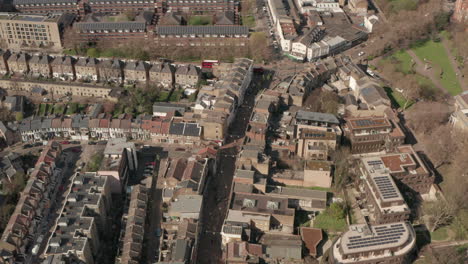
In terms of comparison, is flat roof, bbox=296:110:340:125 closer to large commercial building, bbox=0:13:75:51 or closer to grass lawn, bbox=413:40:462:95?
grass lawn, bbox=413:40:462:95

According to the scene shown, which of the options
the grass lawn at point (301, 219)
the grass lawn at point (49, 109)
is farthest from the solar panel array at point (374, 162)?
the grass lawn at point (49, 109)

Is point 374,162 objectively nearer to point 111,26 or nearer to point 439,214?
point 439,214

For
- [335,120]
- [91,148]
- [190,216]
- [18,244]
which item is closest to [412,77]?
[335,120]

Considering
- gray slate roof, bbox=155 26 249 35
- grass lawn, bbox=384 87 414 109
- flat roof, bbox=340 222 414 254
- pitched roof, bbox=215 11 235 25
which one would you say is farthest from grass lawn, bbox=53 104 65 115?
grass lawn, bbox=384 87 414 109

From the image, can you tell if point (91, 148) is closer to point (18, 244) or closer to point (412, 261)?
point (18, 244)

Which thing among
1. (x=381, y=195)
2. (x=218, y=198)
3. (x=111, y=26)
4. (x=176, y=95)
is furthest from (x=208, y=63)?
(x=381, y=195)
